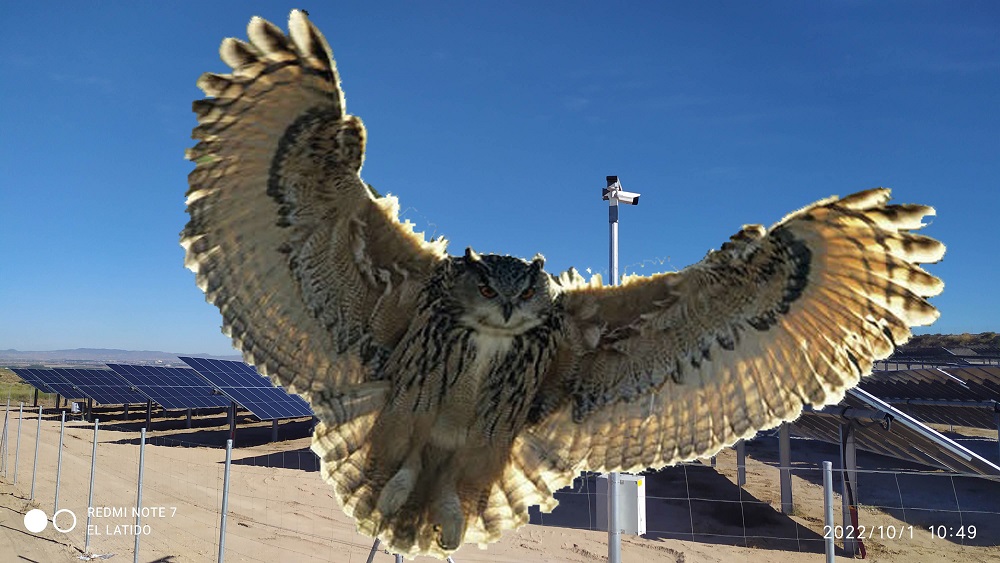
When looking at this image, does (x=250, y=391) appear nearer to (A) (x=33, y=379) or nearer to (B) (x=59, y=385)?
(B) (x=59, y=385)

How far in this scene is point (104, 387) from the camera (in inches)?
968

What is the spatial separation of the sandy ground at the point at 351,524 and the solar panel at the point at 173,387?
13.1ft

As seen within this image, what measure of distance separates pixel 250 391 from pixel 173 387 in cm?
622

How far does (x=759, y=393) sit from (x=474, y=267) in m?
1.07

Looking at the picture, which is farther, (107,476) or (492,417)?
(107,476)

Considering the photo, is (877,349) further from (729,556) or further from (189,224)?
(729,556)

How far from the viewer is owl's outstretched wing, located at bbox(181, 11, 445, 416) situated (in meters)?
1.72

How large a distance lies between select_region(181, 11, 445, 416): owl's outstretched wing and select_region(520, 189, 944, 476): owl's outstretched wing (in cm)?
61

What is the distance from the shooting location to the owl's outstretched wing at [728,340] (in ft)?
6.27

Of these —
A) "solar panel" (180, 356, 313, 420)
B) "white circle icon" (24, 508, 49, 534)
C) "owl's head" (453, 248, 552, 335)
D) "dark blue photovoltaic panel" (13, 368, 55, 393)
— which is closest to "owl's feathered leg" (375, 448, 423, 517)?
"owl's head" (453, 248, 552, 335)

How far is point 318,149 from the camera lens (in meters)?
1.82

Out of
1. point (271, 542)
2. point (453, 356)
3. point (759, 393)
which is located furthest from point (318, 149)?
point (271, 542)

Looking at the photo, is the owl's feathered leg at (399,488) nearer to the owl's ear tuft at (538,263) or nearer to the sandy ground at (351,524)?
the owl's ear tuft at (538,263)
